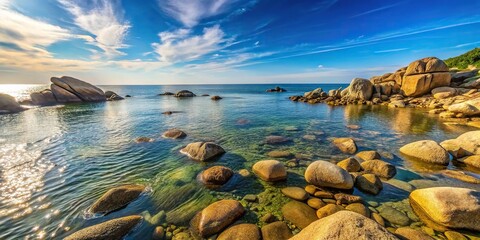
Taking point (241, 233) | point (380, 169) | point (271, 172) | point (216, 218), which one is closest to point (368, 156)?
point (380, 169)

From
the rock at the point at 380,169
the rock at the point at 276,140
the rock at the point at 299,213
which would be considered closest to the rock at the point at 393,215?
the rock at the point at 299,213

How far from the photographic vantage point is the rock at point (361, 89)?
3584 cm

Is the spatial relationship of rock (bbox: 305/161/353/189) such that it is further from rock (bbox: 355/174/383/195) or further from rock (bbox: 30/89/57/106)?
rock (bbox: 30/89/57/106)

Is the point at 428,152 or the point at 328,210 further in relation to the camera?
the point at 428,152

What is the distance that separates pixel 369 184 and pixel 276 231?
165 inches

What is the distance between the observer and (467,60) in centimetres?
4000

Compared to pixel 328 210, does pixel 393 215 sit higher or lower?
lower

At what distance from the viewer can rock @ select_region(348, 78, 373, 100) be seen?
35.8 m

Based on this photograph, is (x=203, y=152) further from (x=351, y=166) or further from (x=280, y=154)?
(x=351, y=166)

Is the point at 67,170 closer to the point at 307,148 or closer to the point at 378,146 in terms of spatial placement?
the point at 307,148

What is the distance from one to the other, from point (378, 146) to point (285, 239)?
10394 mm

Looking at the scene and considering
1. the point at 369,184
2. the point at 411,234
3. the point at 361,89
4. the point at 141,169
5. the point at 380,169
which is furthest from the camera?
the point at 361,89

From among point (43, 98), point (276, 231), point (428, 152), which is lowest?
point (276, 231)

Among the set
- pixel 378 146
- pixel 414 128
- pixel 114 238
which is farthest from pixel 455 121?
pixel 114 238
